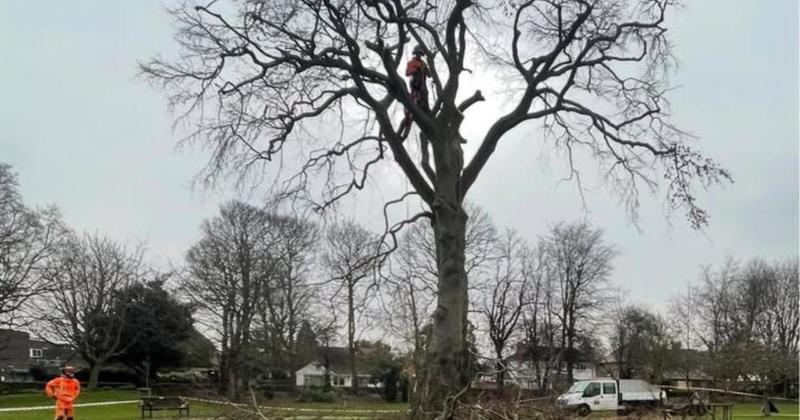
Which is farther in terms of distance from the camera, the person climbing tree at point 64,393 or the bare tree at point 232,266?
the bare tree at point 232,266

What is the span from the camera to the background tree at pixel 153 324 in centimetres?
5122

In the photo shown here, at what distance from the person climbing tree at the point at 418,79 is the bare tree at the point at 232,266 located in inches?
1138

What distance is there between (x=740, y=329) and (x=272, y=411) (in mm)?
47422

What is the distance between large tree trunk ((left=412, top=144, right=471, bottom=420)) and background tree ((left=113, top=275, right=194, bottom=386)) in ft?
130

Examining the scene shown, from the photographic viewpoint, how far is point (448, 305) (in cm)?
1329

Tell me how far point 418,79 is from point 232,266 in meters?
31.0

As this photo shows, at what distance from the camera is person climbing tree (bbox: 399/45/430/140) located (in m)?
14.1

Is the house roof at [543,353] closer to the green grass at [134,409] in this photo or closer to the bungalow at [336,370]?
the bungalow at [336,370]

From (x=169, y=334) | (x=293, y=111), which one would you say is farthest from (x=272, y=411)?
(x=169, y=334)

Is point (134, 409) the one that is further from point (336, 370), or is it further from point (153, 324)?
point (336, 370)

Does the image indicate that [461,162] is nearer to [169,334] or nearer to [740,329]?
[169,334]

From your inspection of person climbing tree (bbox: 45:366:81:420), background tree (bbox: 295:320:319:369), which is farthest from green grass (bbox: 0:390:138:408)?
person climbing tree (bbox: 45:366:81:420)

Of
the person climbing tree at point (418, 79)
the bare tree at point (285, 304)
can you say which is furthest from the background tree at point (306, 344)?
the person climbing tree at point (418, 79)

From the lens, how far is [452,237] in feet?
44.9
